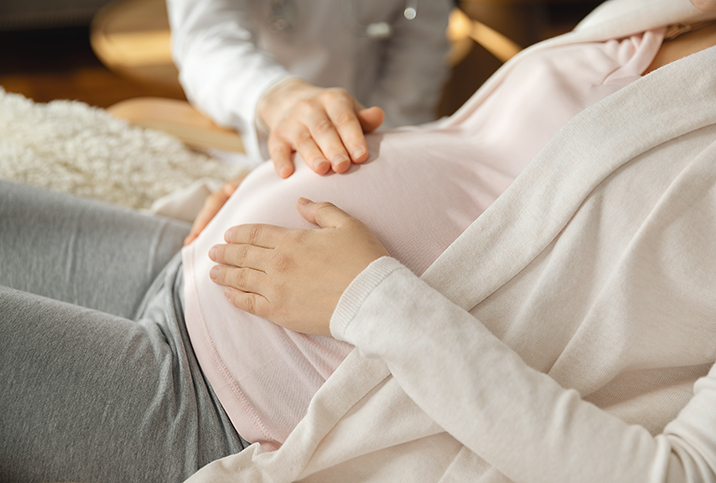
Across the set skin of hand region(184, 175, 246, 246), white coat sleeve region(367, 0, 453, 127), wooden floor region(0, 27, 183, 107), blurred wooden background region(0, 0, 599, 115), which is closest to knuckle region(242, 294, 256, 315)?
skin of hand region(184, 175, 246, 246)

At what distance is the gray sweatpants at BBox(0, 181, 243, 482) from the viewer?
488mm

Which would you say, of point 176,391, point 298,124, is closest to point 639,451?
point 176,391

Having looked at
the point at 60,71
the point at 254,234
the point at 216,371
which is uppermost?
the point at 254,234

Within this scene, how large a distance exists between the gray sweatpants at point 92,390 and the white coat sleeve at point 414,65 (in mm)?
889

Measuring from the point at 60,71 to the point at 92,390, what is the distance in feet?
6.85

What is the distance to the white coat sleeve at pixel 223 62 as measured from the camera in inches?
36.5

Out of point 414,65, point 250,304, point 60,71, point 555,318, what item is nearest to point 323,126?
point 250,304

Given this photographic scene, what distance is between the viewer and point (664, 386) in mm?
515

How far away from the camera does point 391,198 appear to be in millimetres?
596

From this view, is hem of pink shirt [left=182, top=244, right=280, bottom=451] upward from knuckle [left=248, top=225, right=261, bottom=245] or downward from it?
downward

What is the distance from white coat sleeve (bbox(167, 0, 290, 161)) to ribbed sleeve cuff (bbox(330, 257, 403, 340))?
525mm

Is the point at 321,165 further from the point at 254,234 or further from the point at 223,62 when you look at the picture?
the point at 223,62

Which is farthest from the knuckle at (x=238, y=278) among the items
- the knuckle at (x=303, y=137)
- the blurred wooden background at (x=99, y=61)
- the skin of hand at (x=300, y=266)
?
the blurred wooden background at (x=99, y=61)

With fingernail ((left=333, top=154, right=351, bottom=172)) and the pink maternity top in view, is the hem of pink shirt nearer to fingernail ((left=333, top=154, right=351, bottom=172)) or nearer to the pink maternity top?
the pink maternity top
